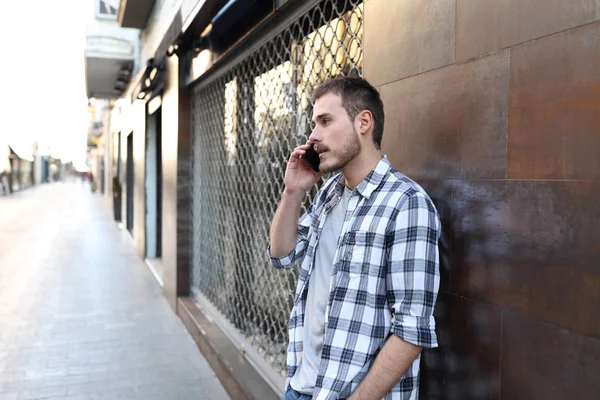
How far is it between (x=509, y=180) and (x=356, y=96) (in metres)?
0.58

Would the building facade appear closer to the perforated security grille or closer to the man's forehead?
the perforated security grille

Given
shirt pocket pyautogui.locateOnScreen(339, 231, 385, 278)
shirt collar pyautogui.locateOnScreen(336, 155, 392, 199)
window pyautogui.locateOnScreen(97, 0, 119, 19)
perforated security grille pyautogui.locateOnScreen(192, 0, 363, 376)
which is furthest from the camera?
window pyautogui.locateOnScreen(97, 0, 119, 19)

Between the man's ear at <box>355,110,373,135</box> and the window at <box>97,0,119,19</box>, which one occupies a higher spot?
the window at <box>97,0,119,19</box>

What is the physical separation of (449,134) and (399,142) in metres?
0.34

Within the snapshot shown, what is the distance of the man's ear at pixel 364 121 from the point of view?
6.03 feet

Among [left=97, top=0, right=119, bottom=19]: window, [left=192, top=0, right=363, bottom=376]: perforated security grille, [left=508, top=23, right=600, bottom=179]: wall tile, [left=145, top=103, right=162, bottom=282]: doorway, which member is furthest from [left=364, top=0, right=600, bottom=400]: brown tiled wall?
[left=97, top=0, right=119, bottom=19]: window

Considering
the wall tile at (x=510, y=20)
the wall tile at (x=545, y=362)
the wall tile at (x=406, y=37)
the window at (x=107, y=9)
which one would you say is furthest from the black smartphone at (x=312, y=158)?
the window at (x=107, y=9)

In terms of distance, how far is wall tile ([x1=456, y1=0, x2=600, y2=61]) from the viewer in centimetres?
145

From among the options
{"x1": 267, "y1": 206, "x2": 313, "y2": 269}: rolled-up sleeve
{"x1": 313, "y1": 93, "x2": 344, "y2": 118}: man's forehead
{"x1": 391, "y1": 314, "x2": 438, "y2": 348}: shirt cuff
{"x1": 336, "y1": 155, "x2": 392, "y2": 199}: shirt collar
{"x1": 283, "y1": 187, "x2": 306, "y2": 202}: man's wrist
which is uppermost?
{"x1": 313, "y1": 93, "x2": 344, "y2": 118}: man's forehead

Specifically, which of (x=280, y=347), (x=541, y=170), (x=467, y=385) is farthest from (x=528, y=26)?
(x=280, y=347)

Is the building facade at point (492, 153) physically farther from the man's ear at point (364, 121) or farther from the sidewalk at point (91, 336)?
the sidewalk at point (91, 336)

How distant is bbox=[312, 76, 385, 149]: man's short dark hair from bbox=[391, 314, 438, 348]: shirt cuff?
2.15 ft

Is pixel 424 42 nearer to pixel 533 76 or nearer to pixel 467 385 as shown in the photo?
pixel 533 76

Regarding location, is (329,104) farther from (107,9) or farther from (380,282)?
(107,9)
